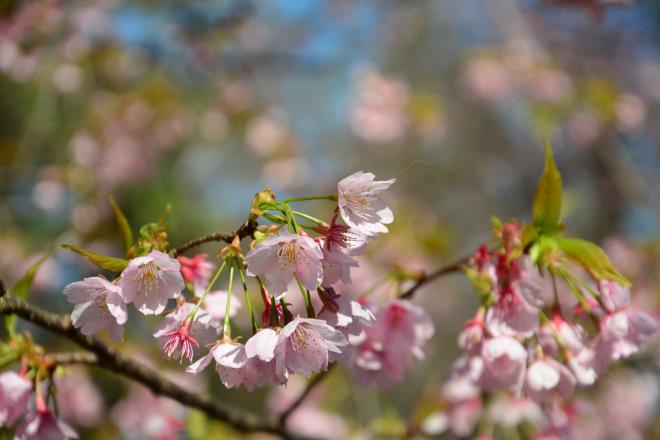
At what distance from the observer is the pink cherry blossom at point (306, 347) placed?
27.9 inches

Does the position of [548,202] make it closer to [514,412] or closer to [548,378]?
[548,378]

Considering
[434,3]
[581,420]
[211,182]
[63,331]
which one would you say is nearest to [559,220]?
[63,331]

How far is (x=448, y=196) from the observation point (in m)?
6.36

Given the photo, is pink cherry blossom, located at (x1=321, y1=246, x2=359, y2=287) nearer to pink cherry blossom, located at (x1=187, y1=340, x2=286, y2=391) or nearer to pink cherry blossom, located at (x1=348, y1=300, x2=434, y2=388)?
pink cherry blossom, located at (x1=187, y1=340, x2=286, y2=391)

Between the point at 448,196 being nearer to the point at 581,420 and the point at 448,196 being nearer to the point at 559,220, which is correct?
the point at 581,420

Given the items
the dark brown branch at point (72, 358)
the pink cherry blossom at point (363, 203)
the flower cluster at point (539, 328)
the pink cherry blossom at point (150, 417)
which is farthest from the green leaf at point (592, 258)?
the pink cherry blossom at point (150, 417)

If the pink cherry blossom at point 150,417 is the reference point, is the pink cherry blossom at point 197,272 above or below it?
above

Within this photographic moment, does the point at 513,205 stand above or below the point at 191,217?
below

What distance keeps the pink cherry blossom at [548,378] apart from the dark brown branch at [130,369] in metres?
0.56

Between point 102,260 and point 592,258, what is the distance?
0.66 metres

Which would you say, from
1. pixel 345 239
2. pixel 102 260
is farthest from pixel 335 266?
pixel 102 260

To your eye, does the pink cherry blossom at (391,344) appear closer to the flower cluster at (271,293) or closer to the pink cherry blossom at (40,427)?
the flower cluster at (271,293)

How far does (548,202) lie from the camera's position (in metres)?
0.87

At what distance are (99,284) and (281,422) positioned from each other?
0.63 meters
